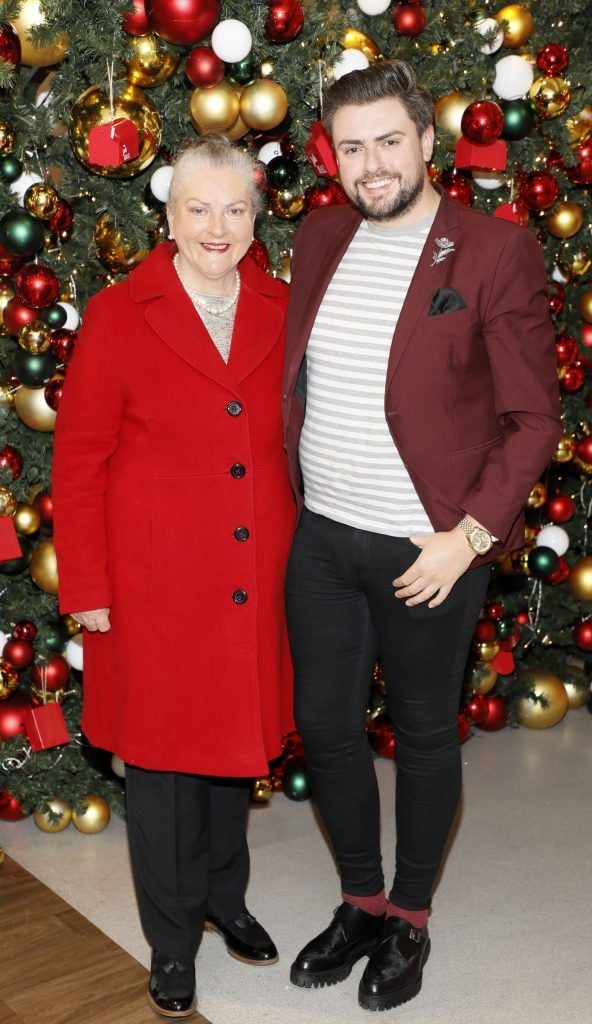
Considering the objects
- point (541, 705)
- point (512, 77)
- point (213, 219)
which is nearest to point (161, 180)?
point (213, 219)

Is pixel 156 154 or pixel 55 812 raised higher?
pixel 156 154

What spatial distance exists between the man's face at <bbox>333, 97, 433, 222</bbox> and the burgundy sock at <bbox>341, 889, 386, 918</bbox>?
1.32m

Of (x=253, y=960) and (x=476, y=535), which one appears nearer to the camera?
(x=476, y=535)

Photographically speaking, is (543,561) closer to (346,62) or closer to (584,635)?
(584,635)

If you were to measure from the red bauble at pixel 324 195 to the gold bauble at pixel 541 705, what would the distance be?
1.58 metres

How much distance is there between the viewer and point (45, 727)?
9.13 feet

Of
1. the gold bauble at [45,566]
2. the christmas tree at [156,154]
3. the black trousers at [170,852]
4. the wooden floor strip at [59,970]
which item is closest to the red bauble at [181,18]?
the christmas tree at [156,154]

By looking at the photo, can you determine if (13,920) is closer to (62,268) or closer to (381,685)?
(381,685)

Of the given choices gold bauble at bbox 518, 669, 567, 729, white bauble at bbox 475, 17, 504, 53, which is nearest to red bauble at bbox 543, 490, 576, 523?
gold bauble at bbox 518, 669, 567, 729

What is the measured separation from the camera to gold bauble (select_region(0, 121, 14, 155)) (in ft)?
8.09

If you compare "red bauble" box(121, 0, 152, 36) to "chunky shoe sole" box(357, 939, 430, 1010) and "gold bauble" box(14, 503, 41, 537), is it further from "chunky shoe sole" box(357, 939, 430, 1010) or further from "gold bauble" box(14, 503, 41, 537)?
"chunky shoe sole" box(357, 939, 430, 1010)

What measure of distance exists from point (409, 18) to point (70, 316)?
1.09 m

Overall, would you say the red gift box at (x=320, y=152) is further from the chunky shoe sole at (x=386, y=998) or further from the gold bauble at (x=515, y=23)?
the chunky shoe sole at (x=386, y=998)

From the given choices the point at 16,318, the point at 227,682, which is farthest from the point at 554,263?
the point at 227,682
